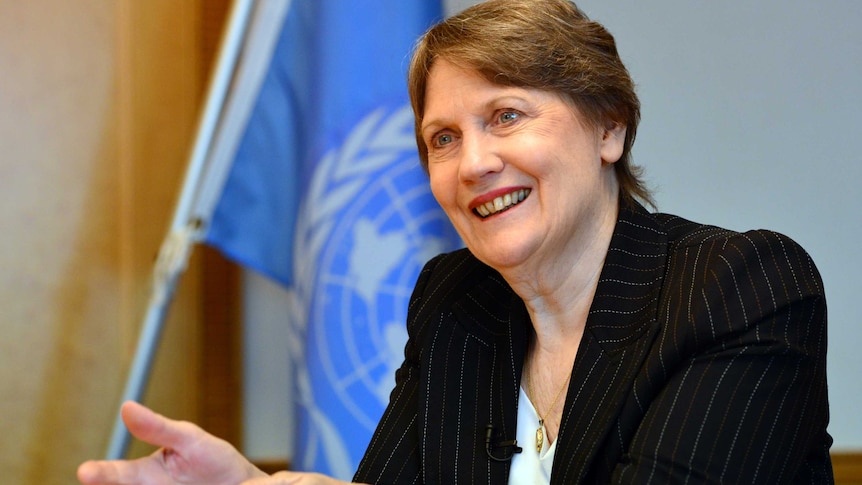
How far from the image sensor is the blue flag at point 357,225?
2578 mm

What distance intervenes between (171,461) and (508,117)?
773 millimetres

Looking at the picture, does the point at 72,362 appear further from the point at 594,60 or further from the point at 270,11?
Answer: the point at 594,60

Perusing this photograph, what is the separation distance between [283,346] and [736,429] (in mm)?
2242

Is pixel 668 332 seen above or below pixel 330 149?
below

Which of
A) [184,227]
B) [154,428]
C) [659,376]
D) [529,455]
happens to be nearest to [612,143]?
[659,376]

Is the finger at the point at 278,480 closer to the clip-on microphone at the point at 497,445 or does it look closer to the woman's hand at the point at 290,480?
the woman's hand at the point at 290,480

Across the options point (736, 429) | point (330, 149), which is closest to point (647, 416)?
point (736, 429)

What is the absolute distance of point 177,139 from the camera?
318 centimetres

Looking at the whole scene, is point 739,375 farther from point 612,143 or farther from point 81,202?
point 81,202

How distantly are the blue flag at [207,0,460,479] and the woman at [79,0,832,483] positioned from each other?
76 centimetres

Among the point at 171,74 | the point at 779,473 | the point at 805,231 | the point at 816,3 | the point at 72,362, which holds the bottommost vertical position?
the point at 72,362

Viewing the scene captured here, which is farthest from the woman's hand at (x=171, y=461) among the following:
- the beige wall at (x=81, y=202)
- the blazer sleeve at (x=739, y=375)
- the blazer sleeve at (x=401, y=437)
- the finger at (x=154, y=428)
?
the beige wall at (x=81, y=202)

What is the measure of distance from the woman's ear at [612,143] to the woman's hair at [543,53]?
0.03 feet

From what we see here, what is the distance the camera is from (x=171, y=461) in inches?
48.5
